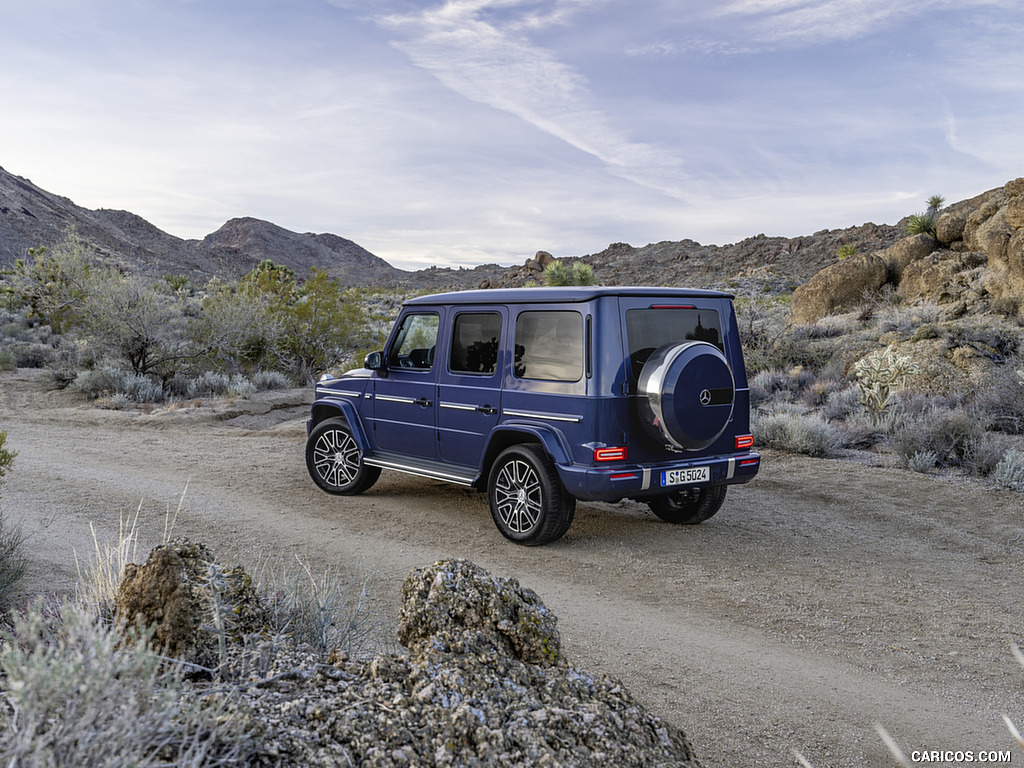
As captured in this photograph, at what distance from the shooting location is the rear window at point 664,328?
6.07m

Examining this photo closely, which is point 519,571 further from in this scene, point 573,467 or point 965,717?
A: point 965,717

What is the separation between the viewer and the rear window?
6.07 metres

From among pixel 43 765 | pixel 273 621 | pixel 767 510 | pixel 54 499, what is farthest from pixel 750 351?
pixel 43 765

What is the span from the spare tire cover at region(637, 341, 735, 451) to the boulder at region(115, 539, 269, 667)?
338 cm

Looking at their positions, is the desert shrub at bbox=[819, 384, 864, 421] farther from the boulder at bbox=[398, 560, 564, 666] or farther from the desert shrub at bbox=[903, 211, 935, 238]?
the desert shrub at bbox=[903, 211, 935, 238]

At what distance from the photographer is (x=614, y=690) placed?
108 inches

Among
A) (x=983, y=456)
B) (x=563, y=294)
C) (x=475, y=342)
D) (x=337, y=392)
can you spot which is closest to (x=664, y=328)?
(x=563, y=294)

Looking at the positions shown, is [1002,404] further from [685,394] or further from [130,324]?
[130,324]

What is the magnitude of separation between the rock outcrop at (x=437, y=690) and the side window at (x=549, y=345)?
121 inches

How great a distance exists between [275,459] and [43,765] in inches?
344

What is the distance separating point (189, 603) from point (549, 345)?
383 cm

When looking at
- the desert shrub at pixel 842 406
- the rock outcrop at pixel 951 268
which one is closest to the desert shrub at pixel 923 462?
the desert shrub at pixel 842 406

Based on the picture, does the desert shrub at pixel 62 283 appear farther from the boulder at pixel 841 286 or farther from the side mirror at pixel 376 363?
the boulder at pixel 841 286

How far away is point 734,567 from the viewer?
6.00 meters
